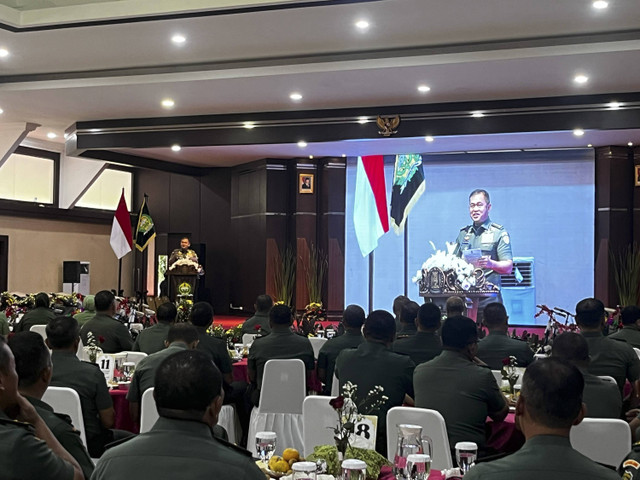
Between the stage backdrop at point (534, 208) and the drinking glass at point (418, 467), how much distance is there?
1216cm

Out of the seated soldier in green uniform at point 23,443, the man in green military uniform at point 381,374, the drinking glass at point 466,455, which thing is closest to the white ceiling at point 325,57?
the man in green military uniform at point 381,374

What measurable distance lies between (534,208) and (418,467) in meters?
12.3

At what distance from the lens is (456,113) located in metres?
10.9

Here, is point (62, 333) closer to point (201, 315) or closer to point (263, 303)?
point (201, 315)

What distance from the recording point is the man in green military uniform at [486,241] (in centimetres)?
1454

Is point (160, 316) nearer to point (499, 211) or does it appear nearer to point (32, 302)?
point (32, 302)

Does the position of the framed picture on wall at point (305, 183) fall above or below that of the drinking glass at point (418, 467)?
above

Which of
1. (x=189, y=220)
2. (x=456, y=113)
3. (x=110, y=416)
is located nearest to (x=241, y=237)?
(x=189, y=220)

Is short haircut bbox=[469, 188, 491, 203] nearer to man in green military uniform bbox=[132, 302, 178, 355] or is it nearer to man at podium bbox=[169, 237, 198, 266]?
man at podium bbox=[169, 237, 198, 266]

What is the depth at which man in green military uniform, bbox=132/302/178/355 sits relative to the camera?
6824 millimetres

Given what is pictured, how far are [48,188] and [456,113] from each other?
969 cm

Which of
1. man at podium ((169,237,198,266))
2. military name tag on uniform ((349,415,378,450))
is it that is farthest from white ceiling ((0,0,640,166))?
military name tag on uniform ((349,415,378,450))

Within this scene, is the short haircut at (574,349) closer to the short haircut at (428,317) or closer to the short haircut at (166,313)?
the short haircut at (428,317)

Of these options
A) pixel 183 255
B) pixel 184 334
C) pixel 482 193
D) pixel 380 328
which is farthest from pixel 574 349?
pixel 183 255
